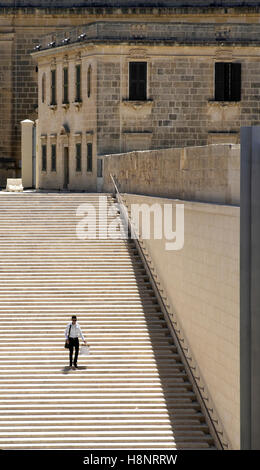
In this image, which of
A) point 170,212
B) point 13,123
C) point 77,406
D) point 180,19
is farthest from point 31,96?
point 77,406

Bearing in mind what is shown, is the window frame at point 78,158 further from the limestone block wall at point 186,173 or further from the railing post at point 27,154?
the railing post at point 27,154

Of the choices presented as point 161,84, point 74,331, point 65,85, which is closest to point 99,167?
→ point 161,84

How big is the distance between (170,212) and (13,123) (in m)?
30.1

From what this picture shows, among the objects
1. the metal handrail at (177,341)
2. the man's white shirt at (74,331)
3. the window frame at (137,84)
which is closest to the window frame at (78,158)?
the window frame at (137,84)

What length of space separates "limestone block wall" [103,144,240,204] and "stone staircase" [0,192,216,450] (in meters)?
2.18

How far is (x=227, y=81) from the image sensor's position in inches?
1599

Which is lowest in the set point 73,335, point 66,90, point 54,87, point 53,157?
point 73,335

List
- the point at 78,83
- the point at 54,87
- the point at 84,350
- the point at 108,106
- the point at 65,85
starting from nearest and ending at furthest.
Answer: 1. the point at 84,350
2. the point at 108,106
3. the point at 78,83
4. the point at 65,85
5. the point at 54,87

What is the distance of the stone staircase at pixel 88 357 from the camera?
20.5 metres

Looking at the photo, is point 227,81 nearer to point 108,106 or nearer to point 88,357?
point 108,106

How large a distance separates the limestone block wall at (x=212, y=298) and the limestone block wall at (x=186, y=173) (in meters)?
0.36

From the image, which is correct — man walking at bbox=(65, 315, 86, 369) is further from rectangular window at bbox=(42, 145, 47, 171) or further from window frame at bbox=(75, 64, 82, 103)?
rectangular window at bbox=(42, 145, 47, 171)

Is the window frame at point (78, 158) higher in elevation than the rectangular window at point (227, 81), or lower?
lower

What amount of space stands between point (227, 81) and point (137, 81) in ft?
11.0
